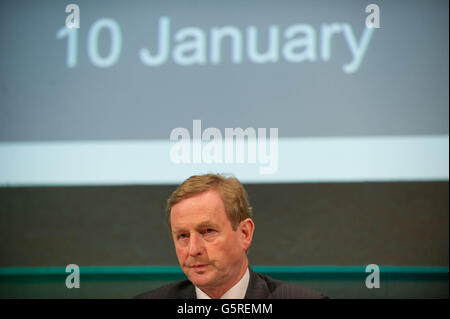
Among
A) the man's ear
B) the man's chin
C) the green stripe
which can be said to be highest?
the man's ear

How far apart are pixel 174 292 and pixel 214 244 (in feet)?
1.02

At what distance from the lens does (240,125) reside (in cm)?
259

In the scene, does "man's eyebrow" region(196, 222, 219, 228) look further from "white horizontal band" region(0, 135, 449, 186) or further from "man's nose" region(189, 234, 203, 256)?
"white horizontal band" region(0, 135, 449, 186)

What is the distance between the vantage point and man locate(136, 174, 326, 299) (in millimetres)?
2244

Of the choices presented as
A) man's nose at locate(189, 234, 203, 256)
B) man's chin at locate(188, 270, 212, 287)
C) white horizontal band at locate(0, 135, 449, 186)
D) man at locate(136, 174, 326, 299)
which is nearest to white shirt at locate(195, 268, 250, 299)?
man at locate(136, 174, 326, 299)

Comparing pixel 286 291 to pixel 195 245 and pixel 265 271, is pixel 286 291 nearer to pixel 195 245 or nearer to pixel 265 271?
pixel 265 271

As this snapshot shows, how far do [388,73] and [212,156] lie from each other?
94 cm

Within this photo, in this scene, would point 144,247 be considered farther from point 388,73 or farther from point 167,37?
point 388,73

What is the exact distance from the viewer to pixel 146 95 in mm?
2668

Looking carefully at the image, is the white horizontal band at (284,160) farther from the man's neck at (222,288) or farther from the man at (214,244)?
the man's neck at (222,288)

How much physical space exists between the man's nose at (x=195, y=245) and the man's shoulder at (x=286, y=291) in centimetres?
30

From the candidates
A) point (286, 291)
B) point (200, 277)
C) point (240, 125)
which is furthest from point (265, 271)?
point (240, 125)

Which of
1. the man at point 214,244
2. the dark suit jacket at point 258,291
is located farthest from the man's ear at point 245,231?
the dark suit jacket at point 258,291

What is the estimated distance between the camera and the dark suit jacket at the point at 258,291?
2.32 meters
